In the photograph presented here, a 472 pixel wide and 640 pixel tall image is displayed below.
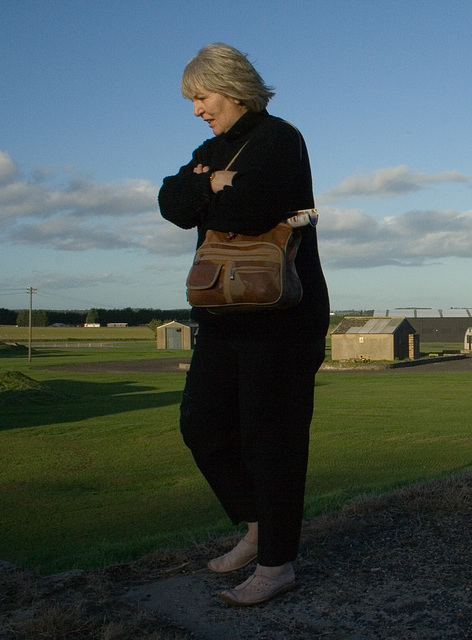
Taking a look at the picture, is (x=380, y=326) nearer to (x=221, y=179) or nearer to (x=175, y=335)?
(x=175, y=335)

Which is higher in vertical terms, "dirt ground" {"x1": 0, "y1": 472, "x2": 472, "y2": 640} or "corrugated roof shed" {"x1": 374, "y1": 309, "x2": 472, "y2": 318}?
"corrugated roof shed" {"x1": 374, "y1": 309, "x2": 472, "y2": 318}

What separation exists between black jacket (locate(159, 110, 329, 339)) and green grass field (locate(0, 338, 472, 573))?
1.52 metres

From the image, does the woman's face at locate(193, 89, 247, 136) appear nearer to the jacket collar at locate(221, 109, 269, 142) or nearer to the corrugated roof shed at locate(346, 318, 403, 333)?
the jacket collar at locate(221, 109, 269, 142)

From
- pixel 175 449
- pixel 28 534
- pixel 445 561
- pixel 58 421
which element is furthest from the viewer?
pixel 58 421

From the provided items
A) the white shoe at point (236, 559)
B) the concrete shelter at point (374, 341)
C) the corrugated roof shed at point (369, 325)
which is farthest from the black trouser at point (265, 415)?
the corrugated roof shed at point (369, 325)

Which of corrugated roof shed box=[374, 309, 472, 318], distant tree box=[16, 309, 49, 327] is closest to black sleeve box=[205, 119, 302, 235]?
corrugated roof shed box=[374, 309, 472, 318]

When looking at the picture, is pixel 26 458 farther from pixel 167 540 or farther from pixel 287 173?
pixel 287 173

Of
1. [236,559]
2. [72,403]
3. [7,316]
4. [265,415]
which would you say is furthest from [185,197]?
[7,316]

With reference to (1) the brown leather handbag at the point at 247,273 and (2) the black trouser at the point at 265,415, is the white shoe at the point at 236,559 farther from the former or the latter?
(1) the brown leather handbag at the point at 247,273

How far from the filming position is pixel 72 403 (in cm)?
1742

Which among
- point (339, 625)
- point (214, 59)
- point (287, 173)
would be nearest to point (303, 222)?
point (287, 173)

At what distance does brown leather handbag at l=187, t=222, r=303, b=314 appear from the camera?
244cm

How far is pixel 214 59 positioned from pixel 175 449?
8263 millimetres

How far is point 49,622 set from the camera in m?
2.23
